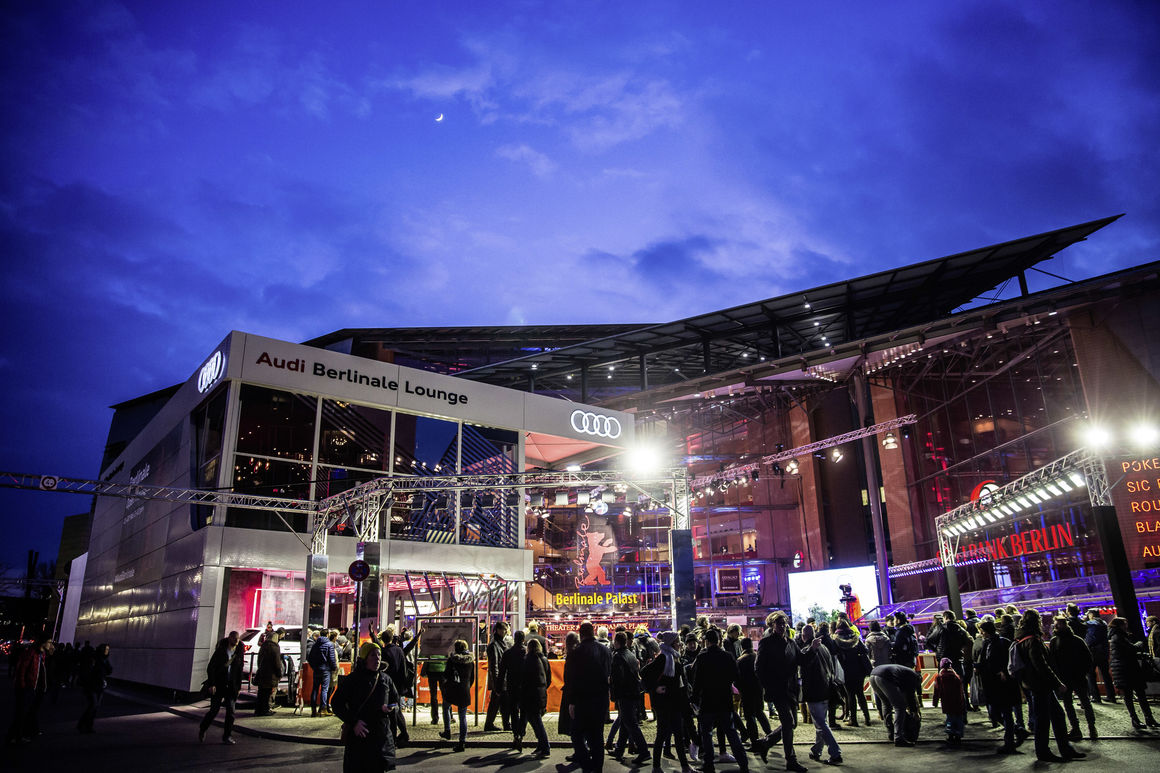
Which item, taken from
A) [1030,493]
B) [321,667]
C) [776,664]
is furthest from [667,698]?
[1030,493]

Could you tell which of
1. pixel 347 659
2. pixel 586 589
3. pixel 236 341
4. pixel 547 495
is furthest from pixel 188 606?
pixel 586 589

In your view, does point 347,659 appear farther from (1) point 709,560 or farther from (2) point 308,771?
(1) point 709,560

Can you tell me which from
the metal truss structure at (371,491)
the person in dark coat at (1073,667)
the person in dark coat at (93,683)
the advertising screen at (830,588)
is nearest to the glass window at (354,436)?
the metal truss structure at (371,491)

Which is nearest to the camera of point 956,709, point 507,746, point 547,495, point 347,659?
point 956,709

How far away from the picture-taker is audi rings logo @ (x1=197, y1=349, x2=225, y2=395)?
18.4 metres

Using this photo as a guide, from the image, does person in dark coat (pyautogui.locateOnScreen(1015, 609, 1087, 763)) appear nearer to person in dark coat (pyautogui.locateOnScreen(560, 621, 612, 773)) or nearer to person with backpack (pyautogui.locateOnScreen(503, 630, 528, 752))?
person in dark coat (pyautogui.locateOnScreen(560, 621, 612, 773))

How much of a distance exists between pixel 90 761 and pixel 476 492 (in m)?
12.2

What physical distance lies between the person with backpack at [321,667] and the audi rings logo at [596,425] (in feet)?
36.6

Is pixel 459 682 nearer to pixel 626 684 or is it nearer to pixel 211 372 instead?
pixel 626 684

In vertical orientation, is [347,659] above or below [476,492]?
below

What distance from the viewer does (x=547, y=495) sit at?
75.5 ft

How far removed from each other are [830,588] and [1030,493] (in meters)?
13.0

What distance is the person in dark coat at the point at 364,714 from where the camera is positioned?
221 inches

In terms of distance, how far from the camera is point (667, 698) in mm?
8148
